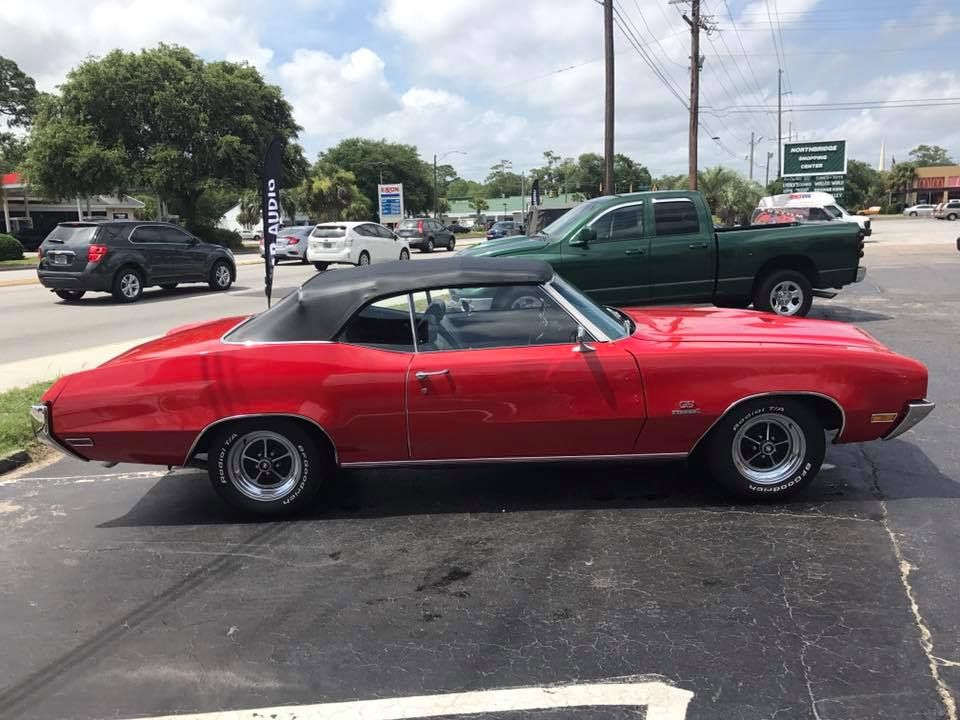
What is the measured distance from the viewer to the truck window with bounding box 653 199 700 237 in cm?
989

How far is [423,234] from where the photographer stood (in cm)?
3600

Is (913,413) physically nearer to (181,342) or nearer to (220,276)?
(181,342)

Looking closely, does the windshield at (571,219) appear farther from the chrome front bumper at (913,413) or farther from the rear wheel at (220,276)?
the rear wheel at (220,276)

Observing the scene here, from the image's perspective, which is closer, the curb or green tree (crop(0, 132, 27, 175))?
the curb

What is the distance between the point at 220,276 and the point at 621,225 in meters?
11.3

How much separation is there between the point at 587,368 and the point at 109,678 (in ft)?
8.54

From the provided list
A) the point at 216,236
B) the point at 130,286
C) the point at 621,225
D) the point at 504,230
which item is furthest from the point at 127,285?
the point at 216,236

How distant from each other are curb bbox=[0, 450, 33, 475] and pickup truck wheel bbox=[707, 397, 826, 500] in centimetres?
484

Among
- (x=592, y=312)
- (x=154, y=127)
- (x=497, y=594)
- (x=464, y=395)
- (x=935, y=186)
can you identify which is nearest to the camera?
(x=497, y=594)

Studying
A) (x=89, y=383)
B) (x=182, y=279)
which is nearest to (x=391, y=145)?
(x=182, y=279)

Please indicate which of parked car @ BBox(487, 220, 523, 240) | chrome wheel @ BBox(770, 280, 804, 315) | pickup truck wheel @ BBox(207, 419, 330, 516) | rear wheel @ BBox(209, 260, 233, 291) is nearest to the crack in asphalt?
pickup truck wheel @ BBox(207, 419, 330, 516)

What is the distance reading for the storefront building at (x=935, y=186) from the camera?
91137 millimetres

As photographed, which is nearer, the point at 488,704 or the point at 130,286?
the point at 488,704

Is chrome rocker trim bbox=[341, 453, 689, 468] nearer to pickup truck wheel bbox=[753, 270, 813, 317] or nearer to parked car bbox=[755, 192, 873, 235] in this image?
pickup truck wheel bbox=[753, 270, 813, 317]
